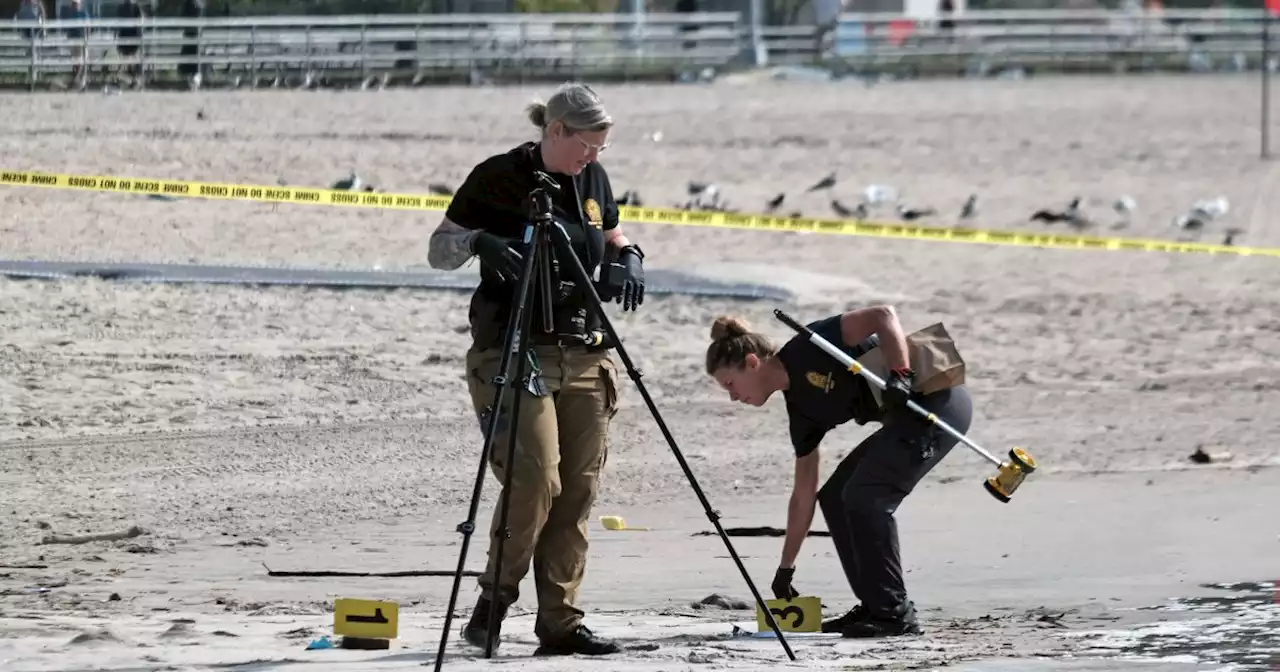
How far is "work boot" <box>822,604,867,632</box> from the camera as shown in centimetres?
704

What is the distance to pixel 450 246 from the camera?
6.30 metres

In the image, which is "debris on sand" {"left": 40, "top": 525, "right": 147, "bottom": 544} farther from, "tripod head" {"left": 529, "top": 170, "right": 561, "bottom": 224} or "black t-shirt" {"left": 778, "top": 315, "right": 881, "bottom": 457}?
"tripod head" {"left": 529, "top": 170, "right": 561, "bottom": 224}

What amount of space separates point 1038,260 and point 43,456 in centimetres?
871

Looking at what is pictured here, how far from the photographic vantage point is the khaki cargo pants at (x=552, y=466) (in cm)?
633

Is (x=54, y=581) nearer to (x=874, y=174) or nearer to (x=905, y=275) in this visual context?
(x=905, y=275)

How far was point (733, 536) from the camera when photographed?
8.81 metres

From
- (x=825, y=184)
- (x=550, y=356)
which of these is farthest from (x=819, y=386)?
(x=825, y=184)

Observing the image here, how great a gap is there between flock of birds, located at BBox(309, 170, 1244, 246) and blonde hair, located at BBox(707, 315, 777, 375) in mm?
10469

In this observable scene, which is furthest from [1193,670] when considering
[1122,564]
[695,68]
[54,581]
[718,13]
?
[718,13]

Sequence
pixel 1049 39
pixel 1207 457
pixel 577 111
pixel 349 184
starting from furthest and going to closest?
pixel 1049 39 → pixel 349 184 → pixel 1207 457 → pixel 577 111

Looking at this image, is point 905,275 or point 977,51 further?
point 977,51

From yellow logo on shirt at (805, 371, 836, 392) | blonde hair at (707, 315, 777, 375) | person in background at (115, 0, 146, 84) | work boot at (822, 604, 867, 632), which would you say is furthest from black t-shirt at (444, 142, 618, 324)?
person in background at (115, 0, 146, 84)

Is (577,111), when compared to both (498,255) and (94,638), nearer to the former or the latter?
(498,255)

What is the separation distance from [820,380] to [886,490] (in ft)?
1.50
